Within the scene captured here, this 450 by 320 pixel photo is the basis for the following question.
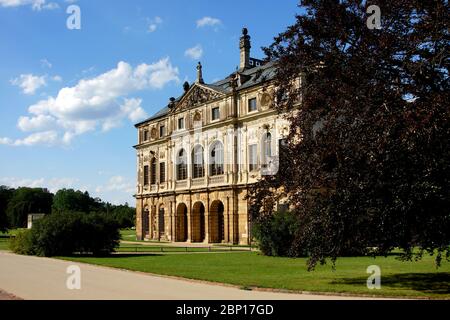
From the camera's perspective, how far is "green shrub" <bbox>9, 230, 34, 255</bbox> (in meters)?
32.2

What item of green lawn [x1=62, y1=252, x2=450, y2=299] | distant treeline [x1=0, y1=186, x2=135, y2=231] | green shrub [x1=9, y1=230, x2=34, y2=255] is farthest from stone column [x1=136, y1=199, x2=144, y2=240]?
distant treeline [x1=0, y1=186, x2=135, y2=231]

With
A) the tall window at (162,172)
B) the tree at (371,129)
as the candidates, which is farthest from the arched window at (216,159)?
the tree at (371,129)

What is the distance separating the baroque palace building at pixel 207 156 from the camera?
45.7 metres

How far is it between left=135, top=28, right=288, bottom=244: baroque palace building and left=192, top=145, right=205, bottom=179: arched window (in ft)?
0.32

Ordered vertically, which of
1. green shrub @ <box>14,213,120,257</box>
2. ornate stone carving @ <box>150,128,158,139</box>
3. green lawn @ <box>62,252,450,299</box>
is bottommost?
green lawn @ <box>62,252,450,299</box>

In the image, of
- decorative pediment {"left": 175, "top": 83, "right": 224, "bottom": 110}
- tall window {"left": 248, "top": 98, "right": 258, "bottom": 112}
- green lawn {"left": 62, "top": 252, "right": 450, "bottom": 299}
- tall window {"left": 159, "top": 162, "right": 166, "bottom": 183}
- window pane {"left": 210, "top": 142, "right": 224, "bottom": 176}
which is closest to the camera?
green lawn {"left": 62, "top": 252, "right": 450, "bottom": 299}

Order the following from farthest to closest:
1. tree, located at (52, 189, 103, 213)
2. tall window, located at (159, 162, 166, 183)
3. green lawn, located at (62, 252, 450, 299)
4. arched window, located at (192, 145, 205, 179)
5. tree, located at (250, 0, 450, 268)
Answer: tree, located at (52, 189, 103, 213) → tall window, located at (159, 162, 166, 183) → arched window, located at (192, 145, 205, 179) → green lawn, located at (62, 252, 450, 299) → tree, located at (250, 0, 450, 268)

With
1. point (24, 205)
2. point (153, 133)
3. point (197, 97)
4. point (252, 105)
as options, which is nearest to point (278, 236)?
point (252, 105)

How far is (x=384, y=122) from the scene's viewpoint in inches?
527

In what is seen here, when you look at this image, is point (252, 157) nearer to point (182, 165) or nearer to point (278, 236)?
point (182, 165)

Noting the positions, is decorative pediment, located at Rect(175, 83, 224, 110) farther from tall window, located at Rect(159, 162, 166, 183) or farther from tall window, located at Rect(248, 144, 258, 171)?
tall window, located at Rect(159, 162, 166, 183)

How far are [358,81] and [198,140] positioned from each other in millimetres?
37835
